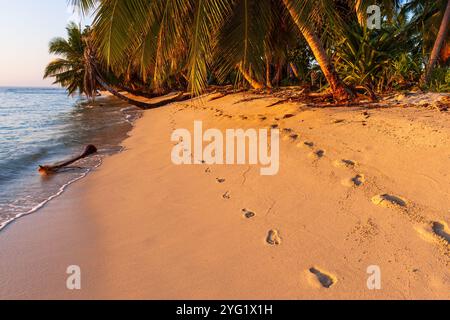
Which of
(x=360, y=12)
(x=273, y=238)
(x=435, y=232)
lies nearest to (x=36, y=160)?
(x=273, y=238)

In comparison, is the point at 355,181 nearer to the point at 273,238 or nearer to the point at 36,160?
the point at 273,238

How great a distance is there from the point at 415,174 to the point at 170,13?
508cm

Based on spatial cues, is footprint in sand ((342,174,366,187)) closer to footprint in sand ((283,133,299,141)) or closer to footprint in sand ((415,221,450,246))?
footprint in sand ((415,221,450,246))

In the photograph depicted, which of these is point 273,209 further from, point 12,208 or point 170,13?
point 170,13

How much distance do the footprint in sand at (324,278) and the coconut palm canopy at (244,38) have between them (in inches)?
158

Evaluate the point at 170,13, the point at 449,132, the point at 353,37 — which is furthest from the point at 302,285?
the point at 353,37

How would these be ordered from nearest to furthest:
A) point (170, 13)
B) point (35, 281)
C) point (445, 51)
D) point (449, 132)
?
point (35, 281) → point (449, 132) → point (170, 13) → point (445, 51)

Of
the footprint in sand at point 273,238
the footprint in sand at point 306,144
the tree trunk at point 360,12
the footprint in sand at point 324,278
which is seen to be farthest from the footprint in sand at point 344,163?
the tree trunk at point 360,12

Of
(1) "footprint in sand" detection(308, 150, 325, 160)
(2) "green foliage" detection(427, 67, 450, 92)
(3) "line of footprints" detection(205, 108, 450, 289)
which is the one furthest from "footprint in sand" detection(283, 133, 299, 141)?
(2) "green foliage" detection(427, 67, 450, 92)

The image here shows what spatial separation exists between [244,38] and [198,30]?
108cm

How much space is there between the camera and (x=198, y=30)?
5.47 m

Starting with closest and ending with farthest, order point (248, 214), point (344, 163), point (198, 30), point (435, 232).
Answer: point (435, 232), point (248, 214), point (344, 163), point (198, 30)
